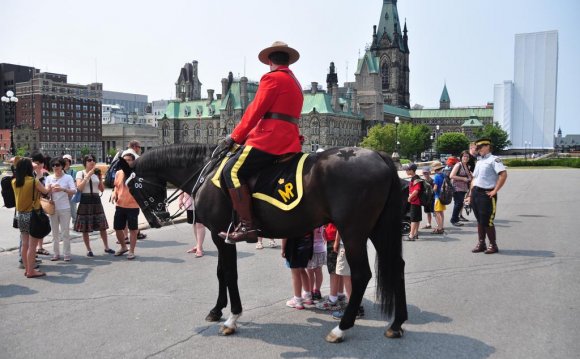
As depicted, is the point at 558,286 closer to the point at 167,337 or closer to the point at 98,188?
the point at 167,337

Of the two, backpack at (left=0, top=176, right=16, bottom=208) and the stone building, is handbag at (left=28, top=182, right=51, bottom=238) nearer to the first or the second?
backpack at (left=0, top=176, right=16, bottom=208)

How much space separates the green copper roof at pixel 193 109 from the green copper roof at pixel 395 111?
44.2 metres

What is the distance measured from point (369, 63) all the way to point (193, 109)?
146ft

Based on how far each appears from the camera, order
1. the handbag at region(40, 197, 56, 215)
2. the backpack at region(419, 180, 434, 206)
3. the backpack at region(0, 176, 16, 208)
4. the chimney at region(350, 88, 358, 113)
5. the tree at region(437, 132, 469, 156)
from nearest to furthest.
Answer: the backpack at region(0, 176, 16, 208), the handbag at region(40, 197, 56, 215), the backpack at region(419, 180, 434, 206), the tree at region(437, 132, 469, 156), the chimney at region(350, 88, 358, 113)

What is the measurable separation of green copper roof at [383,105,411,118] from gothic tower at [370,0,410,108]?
2118 millimetres

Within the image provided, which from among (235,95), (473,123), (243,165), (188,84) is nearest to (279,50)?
(243,165)

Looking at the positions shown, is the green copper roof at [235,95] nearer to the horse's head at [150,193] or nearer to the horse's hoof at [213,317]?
the horse's head at [150,193]

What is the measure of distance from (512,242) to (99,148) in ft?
444

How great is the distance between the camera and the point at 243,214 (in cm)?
570

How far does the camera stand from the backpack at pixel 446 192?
1328cm

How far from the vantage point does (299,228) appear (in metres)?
5.76

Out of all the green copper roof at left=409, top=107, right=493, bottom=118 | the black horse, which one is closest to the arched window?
the green copper roof at left=409, top=107, right=493, bottom=118

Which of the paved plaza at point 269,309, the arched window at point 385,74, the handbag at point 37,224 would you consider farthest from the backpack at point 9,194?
the arched window at point 385,74

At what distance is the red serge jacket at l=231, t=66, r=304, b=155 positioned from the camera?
5648mm
